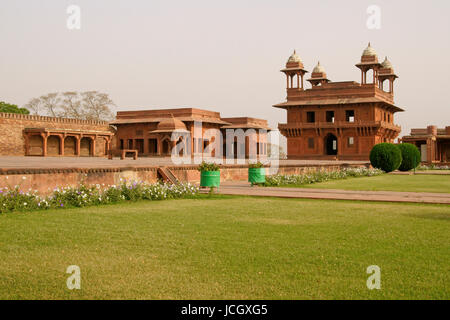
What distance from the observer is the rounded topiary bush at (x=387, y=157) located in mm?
25609

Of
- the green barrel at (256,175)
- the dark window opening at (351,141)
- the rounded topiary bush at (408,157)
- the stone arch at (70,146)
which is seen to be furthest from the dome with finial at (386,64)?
the green barrel at (256,175)

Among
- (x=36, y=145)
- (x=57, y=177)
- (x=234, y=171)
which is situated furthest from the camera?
(x=36, y=145)

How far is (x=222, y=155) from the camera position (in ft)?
142

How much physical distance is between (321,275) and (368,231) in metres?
2.32

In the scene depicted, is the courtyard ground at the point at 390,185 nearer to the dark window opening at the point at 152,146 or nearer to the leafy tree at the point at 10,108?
the dark window opening at the point at 152,146

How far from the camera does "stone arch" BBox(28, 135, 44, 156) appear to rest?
115 feet

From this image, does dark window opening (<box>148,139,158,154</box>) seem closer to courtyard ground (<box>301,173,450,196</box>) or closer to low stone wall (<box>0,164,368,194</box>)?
courtyard ground (<box>301,173,450,196</box>)

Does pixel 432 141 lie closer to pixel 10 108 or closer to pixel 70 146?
pixel 70 146

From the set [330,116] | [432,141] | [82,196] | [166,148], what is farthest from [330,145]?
[82,196]

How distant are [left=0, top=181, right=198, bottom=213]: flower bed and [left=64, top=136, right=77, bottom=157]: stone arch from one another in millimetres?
28440

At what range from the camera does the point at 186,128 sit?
38.0m

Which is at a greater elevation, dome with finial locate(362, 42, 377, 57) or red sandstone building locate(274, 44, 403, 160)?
dome with finial locate(362, 42, 377, 57)

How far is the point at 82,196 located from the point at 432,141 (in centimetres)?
3948

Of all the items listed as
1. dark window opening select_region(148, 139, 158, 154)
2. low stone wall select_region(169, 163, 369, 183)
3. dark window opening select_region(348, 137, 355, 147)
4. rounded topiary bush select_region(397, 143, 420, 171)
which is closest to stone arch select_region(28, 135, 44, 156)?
dark window opening select_region(148, 139, 158, 154)
